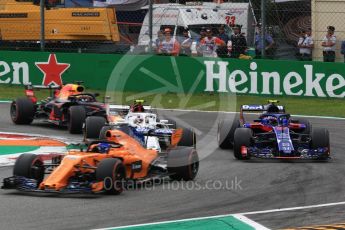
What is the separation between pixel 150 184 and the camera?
43.3 ft

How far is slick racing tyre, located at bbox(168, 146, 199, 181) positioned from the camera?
1320 centimetres

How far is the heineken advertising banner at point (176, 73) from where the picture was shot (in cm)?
2445

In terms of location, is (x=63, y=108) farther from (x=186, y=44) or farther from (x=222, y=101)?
(x=186, y=44)

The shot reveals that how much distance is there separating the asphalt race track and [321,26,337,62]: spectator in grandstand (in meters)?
9.19

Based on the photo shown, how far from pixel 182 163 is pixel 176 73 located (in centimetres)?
1260

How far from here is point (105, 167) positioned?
11820 mm

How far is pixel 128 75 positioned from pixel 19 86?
3329 millimetres

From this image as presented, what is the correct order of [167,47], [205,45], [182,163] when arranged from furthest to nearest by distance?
[167,47], [205,45], [182,163]

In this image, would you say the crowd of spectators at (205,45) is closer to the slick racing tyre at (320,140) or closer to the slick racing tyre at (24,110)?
the slick racing tyre at (24,110)

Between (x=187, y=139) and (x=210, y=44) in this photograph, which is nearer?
(x=187, y=139)

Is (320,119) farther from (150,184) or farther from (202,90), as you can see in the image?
(150,184)

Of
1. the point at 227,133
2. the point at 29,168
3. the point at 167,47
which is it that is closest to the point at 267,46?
the point at 167,47

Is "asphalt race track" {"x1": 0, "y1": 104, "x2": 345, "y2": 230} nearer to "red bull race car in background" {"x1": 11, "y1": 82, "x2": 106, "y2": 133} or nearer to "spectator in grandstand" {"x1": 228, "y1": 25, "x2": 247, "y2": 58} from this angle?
"red bull race car in background" {"x1": 11, "y1": 82, "x2": 106, "y2": 133}

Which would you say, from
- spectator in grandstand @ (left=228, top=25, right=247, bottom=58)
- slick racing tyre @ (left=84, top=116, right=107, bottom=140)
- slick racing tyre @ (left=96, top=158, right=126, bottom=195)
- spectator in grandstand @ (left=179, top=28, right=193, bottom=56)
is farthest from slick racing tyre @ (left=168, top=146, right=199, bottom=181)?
spectator in grandstand @ (left=179, top=28, right=193, bottom=56)
